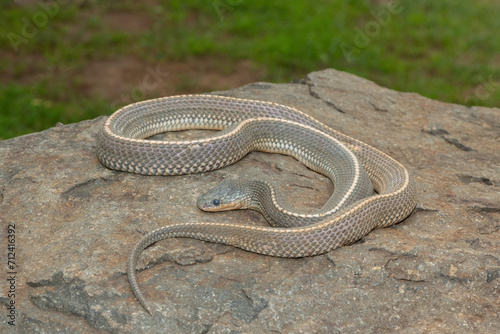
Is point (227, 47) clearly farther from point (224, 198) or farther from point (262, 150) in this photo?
point (224, 198)

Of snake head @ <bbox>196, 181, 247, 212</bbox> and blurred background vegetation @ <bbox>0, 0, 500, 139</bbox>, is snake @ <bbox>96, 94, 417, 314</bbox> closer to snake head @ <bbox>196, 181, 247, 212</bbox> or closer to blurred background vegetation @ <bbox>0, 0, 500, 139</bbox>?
snake head @ <bbox>196, 181, 247, 212</bbox>

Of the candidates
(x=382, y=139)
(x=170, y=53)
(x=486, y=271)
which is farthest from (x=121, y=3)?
(x=486, y=271)

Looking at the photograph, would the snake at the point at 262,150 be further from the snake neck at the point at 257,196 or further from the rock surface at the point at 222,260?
the rock surface at the point at 222,260

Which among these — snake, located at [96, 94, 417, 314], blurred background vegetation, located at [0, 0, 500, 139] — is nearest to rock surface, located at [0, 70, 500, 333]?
snake, located at [96, 94, 417, 314]

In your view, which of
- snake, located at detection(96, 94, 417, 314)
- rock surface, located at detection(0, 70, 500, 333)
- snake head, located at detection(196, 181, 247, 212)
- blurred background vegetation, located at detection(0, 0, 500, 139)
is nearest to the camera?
rock surface, located at detection(0, 70, 500, 333)

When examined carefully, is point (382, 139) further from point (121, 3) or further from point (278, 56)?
point (121, 3)
